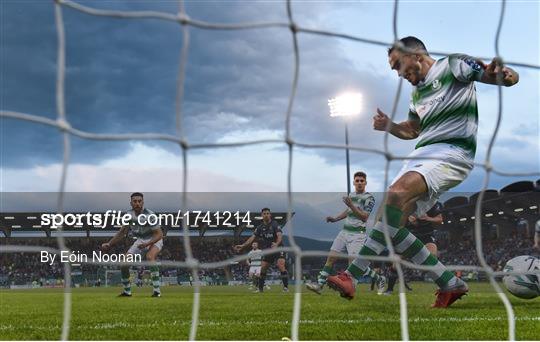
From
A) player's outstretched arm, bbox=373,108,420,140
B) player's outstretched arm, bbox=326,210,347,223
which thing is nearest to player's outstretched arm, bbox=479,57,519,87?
player's outstretched arm, bbox=373,108,420,140

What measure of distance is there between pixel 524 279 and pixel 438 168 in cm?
235

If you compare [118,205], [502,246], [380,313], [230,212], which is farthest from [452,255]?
[380,313]

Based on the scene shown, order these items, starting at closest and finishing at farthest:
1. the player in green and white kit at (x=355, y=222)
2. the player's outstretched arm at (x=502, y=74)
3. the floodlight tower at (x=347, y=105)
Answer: the player's outstretched arm at (x=502, y=74), the player in green and white kit at (x=355, y=222), the floodlight tower at (x=347, y=105)

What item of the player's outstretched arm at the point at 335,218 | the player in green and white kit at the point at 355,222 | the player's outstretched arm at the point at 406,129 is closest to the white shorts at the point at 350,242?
the player in green and white kit at the point at 355,222

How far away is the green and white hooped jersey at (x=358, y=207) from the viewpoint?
28.2 feet

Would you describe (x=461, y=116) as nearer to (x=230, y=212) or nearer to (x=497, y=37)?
(x=497, y=37)

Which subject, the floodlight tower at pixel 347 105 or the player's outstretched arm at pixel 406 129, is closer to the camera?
the player's outstretched arm at pixel 406 129

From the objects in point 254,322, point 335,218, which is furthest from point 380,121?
point 335,218

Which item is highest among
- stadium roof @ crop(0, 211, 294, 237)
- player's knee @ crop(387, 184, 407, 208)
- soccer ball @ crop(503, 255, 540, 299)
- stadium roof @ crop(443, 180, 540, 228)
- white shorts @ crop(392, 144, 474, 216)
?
stadium roof @ crop(443, 180, 540, 228)

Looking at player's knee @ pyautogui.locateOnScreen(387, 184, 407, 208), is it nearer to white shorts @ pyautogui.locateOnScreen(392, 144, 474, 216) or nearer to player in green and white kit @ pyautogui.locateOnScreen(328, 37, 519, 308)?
player in green and white kit @ pyautogui.locateOnScreen(328, 37, 519, 308)

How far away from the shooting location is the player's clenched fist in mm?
4020

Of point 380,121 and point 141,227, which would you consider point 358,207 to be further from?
point 380,121

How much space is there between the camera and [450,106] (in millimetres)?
4332

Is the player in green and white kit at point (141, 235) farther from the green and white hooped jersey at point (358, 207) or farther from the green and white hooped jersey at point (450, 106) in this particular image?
the green and white hooped jersey at point (450, 106)
